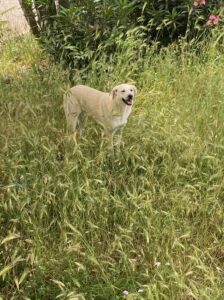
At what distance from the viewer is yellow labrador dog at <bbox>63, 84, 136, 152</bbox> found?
11.6 feet

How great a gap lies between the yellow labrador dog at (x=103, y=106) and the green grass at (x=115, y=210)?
0.12 meters

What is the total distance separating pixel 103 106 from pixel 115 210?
4.25 feet

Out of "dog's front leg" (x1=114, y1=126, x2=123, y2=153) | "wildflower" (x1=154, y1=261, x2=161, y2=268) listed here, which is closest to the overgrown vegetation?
"dog's front leg" (x1=114, y1=126, x2=123, y2=153)

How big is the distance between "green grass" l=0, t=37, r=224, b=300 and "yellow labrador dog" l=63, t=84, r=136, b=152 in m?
0.12

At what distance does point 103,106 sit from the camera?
149 inches

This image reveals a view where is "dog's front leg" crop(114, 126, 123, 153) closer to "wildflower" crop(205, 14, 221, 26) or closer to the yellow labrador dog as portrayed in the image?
the yellow labrador dog

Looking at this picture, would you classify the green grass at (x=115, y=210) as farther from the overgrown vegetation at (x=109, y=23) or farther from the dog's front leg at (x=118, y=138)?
the overgrown vegetation at (x=109, y=23)

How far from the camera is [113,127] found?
3635 mm

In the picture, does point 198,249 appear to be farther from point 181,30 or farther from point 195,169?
point 181,30

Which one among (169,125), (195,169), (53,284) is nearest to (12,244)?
(53,284)

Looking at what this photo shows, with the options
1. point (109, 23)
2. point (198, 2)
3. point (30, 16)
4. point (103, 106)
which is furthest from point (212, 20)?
point (30, 16)

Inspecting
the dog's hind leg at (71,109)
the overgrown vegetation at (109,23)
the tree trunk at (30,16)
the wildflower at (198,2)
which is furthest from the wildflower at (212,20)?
the tree trunk at (30,16)

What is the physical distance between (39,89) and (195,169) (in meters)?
1.85

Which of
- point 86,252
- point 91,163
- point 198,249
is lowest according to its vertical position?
point 198,249
